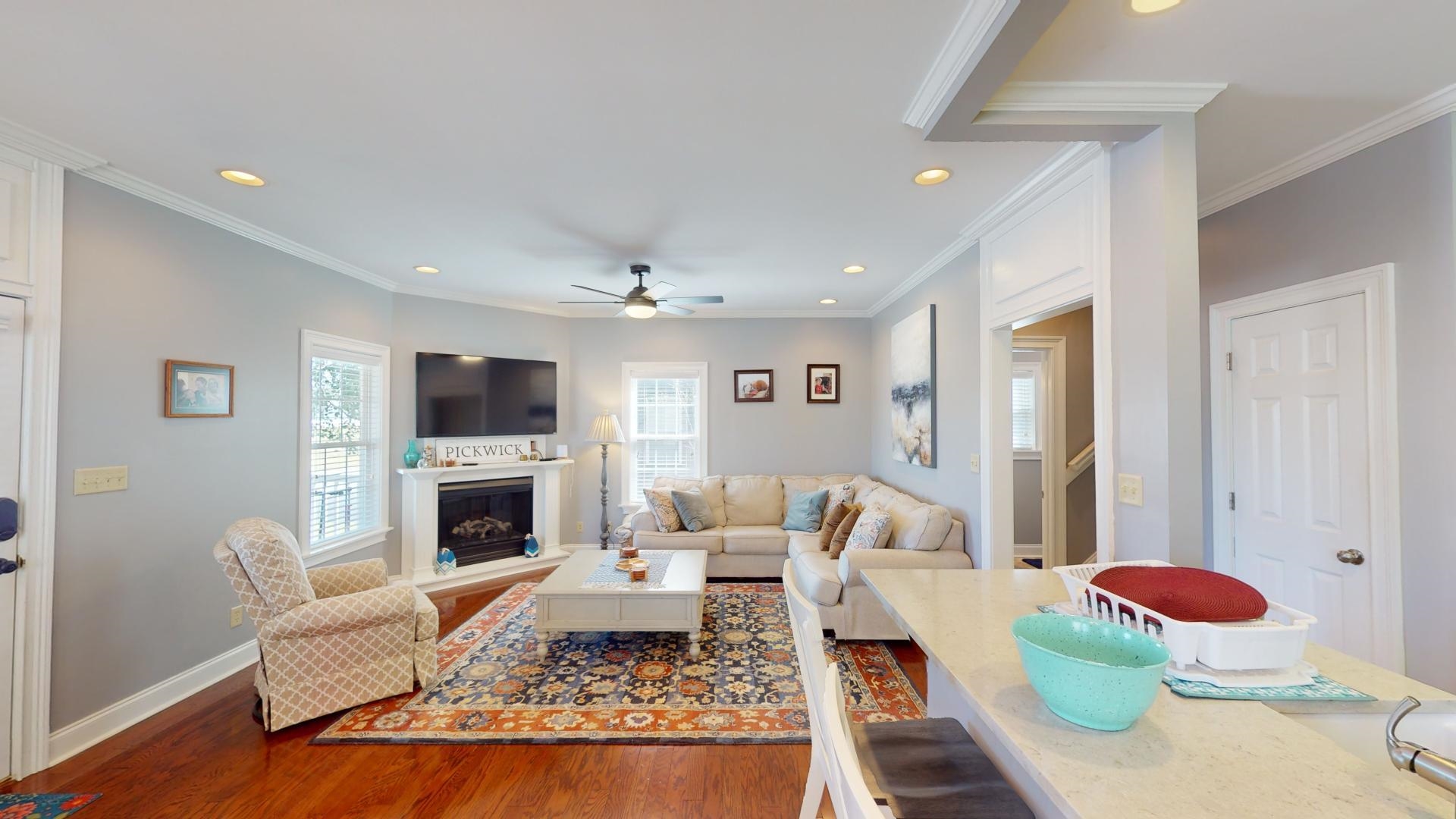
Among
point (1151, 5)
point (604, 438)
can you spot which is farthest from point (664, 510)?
point (1151, 5)

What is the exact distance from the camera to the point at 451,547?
15.1 ft

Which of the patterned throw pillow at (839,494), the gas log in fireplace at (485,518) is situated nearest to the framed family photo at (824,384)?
the patterned throw pillow at (839,494)

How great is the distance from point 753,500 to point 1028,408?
283 centimetres

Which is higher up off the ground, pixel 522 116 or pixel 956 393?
pixel 522 116

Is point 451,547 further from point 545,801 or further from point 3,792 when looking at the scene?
point 545,801

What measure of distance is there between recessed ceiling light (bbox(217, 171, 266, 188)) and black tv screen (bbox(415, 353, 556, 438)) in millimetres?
2100

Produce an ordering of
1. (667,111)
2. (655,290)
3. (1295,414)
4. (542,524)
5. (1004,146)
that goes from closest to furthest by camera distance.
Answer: (667,111) < (1004,146) < (1295,414) < (655,290) < (542,524)

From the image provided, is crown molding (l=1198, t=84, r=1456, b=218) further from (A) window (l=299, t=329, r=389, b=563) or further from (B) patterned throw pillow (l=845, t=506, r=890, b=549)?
(A) window (l=299, t=329, r=389, b=563)

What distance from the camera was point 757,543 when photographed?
4418 mm

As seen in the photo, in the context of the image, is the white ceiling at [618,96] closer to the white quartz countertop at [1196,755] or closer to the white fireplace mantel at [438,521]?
the white quartz countertop at [1196,755]

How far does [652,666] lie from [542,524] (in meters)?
2.53

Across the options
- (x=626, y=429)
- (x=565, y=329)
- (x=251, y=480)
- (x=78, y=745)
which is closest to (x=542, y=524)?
(x=626, y=429)

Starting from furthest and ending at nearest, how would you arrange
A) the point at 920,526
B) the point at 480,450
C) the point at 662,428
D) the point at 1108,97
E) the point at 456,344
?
the point at 662,428 < the point at 480,450 < the point at 456,344 < the point at 920,526 < the point at 1108,97

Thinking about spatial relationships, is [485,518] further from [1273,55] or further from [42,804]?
[1273,55]
